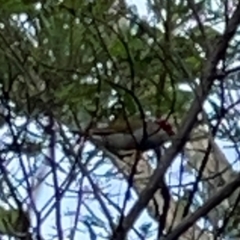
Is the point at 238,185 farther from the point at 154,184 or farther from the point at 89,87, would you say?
the point at 89,87

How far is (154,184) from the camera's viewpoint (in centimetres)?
86

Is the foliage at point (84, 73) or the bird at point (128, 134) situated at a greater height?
the foliage at point (84, 73)

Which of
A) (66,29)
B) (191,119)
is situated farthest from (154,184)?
(66,29)

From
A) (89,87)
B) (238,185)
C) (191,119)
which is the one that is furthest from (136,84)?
(238,185)

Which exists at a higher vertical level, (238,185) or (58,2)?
(58,2)

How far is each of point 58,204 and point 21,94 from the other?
0.20m

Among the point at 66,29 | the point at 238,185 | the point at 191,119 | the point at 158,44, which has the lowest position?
the point at 238,185

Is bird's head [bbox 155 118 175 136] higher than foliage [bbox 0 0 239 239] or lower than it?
lower

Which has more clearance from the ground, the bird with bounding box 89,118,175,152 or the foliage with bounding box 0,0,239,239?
the foliage with bounding box 0,0,239,239

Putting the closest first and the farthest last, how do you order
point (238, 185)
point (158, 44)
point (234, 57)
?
point (238, 185)
point (158, 44)
point (234, 57)

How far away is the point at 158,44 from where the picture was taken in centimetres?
96

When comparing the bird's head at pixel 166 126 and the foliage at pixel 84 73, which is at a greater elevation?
the foliage at pixel 84 73

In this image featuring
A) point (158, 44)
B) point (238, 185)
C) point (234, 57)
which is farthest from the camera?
point (234, 57)

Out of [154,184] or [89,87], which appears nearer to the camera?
[154,184]
